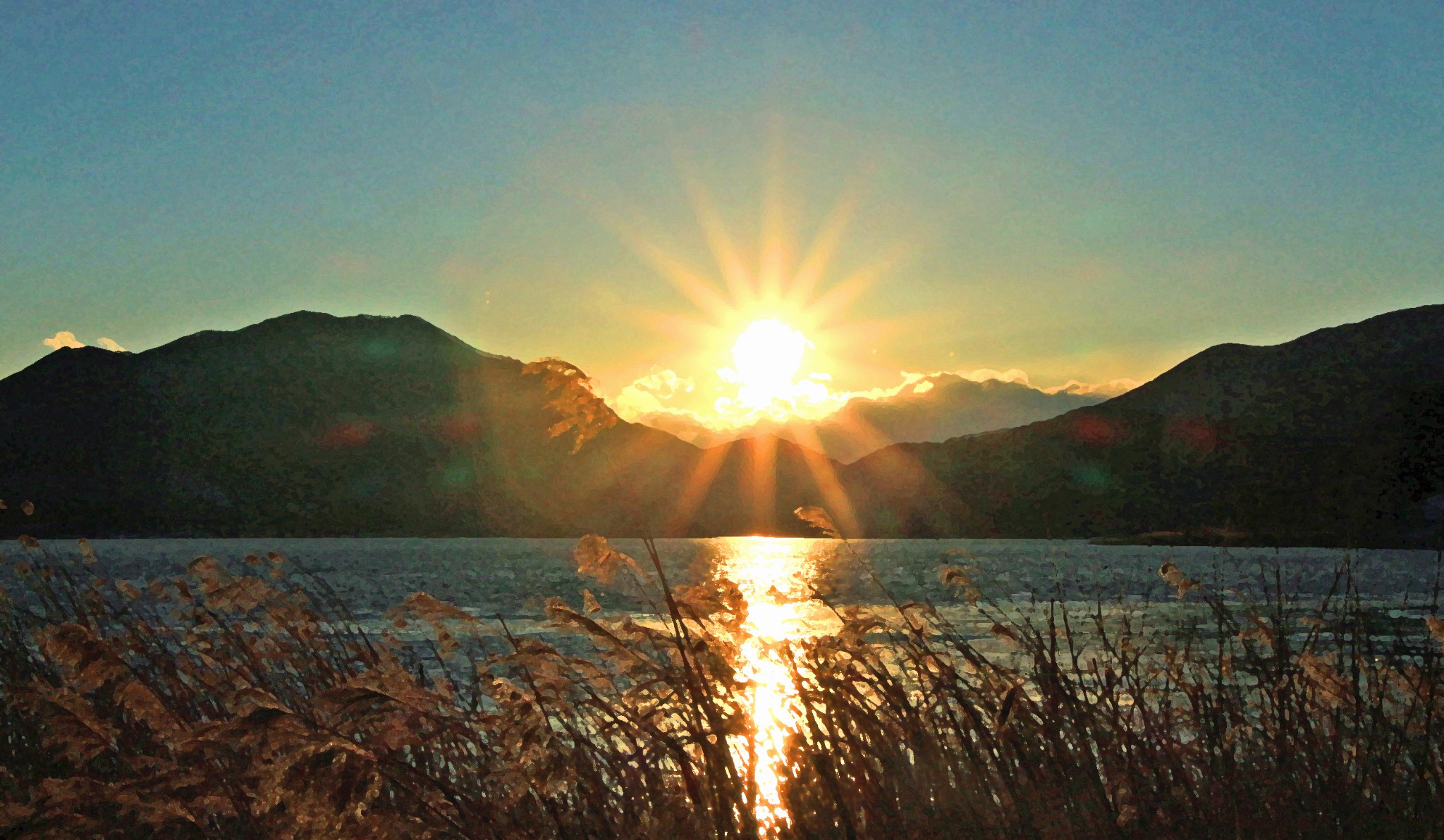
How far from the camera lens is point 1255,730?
5543 millimetres

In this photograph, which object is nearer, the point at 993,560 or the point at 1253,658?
the point at 1253,658

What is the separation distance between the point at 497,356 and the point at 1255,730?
4631 mm

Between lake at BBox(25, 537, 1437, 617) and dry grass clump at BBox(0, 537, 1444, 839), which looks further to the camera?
lake at BBox(25, 537, 1437, 617)

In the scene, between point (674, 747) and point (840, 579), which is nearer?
point (674, 747)

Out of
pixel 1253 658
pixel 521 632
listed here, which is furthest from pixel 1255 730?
pixel 521 632

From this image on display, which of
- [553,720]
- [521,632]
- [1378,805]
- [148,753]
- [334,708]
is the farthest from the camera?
[521,632]

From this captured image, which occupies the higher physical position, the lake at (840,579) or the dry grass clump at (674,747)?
the dry grass clump at (674,747)

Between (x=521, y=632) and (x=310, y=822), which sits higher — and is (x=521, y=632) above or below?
below

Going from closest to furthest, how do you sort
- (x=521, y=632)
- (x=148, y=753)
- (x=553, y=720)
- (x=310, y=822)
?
(x=310, y=822) → (x=148, y=753) → (x=553, y=720) → (x=521, y=632)

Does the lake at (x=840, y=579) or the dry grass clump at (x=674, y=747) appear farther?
the lake at (x=840, y=579)

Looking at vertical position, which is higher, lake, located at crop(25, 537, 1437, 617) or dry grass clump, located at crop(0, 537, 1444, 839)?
dry grass clump, located at crop(0, 537, 1444, 839)

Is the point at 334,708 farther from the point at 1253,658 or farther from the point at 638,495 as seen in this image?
the point at 1253,658

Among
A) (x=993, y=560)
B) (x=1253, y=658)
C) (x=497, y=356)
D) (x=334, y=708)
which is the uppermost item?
(x=497, y=356)

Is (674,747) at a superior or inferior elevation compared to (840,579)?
superior
